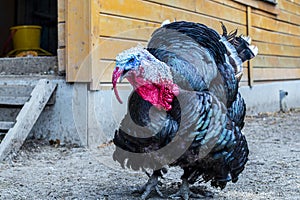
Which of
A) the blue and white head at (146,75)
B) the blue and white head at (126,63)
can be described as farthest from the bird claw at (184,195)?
the blue and white head at (126,63)

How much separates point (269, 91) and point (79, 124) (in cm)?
390

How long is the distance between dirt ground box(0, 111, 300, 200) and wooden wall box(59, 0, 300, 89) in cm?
66

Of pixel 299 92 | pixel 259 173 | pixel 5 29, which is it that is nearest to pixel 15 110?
pixel 259 173

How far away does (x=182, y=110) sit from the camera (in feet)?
6.52

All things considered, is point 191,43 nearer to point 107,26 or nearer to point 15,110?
point 107,26

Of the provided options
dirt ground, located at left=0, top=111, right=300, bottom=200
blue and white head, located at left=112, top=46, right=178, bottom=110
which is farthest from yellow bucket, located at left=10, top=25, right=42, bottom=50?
blue and white head, located at left=112, top=46, right=178, bottom=110

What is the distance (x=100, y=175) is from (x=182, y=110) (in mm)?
1104

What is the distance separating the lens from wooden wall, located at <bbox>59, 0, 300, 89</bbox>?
12.0 ft

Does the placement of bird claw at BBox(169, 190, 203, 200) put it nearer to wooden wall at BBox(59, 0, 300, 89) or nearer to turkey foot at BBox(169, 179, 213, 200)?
turkey foot at BBox(169, 179, 213, 200)

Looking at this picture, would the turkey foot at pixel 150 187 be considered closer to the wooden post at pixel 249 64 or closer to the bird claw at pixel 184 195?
the bird claw at pixel 184 195

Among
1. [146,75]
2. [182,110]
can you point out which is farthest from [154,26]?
[146,75]

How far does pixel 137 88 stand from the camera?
6.23 ft

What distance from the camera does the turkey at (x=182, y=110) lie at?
1914 mm

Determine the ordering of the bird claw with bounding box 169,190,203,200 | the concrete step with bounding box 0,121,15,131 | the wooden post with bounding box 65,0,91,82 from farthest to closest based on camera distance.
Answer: the wooden post with bounding box 65,0,91,82, the concrete step with bounding box 0,121,15,131, the bird claw with bounding box 169,190,203,200
